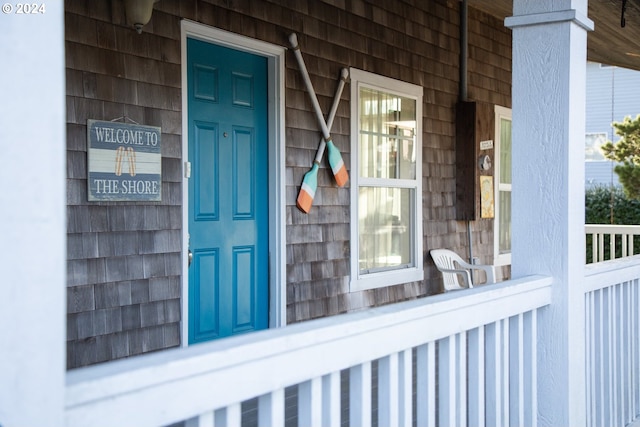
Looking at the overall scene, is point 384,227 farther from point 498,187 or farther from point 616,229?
point 616,229

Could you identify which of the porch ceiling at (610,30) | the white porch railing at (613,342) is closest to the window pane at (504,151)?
the porch ceiling at (610,30)

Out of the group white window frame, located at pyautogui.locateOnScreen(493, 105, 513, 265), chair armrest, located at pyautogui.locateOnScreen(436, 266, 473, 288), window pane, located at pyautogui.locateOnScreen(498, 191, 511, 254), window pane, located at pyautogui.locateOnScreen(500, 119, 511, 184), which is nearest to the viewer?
chair armrest, located at pyautogui.locateOnScreen(436, 266, 473, 288)

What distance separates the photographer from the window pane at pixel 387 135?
5.21 m

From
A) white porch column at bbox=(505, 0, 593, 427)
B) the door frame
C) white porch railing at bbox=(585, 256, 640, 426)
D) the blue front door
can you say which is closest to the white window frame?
the door frame

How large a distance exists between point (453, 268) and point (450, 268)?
7cm

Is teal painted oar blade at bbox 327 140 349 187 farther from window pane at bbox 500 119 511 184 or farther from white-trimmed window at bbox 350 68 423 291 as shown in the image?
window pane at bbox 500 119 511 184

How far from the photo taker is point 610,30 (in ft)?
17.7

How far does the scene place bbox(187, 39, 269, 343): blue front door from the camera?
3906mm

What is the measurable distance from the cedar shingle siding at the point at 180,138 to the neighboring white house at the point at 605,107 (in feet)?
35.8

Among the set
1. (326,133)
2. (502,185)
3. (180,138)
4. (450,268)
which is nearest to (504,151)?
(502,185)

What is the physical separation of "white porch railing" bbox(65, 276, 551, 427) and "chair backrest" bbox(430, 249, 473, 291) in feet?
11.2

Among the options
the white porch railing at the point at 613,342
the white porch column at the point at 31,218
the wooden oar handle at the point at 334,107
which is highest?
the wooden oar handle at the point at 334,107

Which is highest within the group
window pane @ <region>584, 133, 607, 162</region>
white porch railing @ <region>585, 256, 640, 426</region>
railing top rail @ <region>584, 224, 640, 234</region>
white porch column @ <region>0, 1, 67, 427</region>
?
window pane @ <region>584, 133, 607, 162</region>

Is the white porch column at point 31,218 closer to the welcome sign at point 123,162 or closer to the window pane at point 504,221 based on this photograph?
the welcome sign at point 123,162
